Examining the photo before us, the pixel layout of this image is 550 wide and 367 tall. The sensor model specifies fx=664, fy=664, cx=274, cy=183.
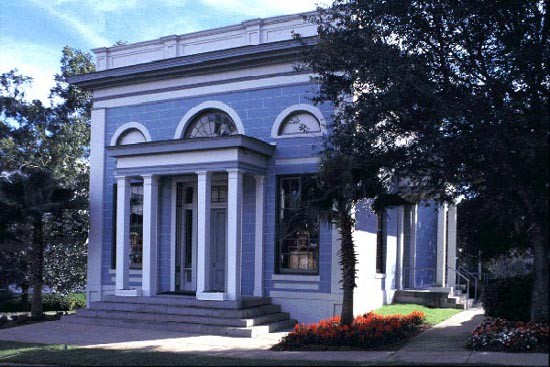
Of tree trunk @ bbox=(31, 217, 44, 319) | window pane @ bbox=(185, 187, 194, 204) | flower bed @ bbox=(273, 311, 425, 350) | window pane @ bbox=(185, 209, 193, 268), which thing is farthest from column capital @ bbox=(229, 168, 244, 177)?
tree trunk @ bbox=(31, 217, 44, 319)

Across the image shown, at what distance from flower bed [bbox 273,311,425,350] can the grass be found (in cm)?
186

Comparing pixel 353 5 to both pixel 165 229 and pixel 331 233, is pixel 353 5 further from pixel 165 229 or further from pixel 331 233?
pixel 165 229

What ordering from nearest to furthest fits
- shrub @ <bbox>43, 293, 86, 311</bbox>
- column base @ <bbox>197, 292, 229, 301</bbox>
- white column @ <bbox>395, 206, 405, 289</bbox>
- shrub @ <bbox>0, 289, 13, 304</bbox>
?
1. column base @ <bbox>197, 292, 229, 301</bbox>
2. white column @ <bbox>395, 206, 405, 289</bbox>
3. shrub @ <bbox>43, 293, 86, 311</bbox>
4. shrub @ <bbox>0, 289, 13, 304</bbox>

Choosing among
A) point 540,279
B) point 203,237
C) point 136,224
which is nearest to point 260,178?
point 203,237

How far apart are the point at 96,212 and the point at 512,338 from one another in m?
13.2

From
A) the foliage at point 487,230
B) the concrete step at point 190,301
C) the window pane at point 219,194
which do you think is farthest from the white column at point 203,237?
the foliage at point 487,230

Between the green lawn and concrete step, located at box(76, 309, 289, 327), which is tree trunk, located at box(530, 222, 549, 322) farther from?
concrete step, located at box(76, 309, 289, 327)

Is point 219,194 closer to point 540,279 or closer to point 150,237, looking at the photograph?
point 150,237

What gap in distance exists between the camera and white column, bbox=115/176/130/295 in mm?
18141

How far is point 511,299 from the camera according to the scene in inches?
528

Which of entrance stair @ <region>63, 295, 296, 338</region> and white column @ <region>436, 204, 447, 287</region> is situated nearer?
entrance stair @ <region>63, 295, 296, 338</region>

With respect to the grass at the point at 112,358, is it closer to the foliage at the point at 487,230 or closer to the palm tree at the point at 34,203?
the foliage at the point at 487,230

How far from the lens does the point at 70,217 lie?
2186 centimetres

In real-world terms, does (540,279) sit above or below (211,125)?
below
